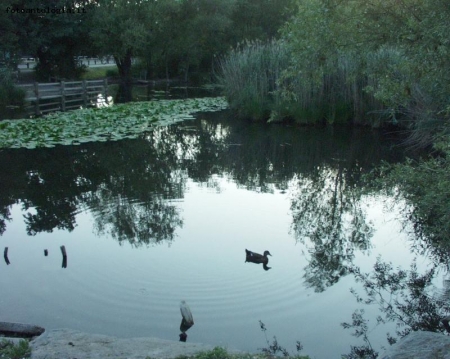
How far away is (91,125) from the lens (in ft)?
52.2

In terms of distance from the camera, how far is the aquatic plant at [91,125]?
44.9 ft

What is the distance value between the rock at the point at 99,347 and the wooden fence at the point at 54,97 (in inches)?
685

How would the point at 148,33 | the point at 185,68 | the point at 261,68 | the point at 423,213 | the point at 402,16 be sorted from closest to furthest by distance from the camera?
the point at 423,213, the point at 402,16, the point at 261,68, the point at 148,33, the point at 185,68

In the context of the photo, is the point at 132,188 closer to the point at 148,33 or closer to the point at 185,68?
the point at 148,33

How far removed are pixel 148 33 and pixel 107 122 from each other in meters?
23.1

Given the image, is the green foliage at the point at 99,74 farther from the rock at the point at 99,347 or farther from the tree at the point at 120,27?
the rock at the point at 99,347

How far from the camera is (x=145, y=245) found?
7.04 m

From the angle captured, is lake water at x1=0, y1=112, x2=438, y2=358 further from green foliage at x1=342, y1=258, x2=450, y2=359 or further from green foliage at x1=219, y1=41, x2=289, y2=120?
green foliage at x1=219, y1=41, x2=289, y2=120

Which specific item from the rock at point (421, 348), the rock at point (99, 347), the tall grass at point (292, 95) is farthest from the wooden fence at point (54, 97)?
the rock at point (421, 348)

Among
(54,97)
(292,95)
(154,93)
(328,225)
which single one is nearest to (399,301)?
(328,225)

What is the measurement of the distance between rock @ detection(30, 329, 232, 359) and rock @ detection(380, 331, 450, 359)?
1373 millimetres

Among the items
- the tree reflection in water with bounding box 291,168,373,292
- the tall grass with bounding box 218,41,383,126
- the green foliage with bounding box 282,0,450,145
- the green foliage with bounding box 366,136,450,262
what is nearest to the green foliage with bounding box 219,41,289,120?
the tall grass with bounding box 218,41,383,126

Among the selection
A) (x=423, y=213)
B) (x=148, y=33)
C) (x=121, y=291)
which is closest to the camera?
(x=121, y=291)

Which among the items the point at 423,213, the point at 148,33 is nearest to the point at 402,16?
the point at 423,213
